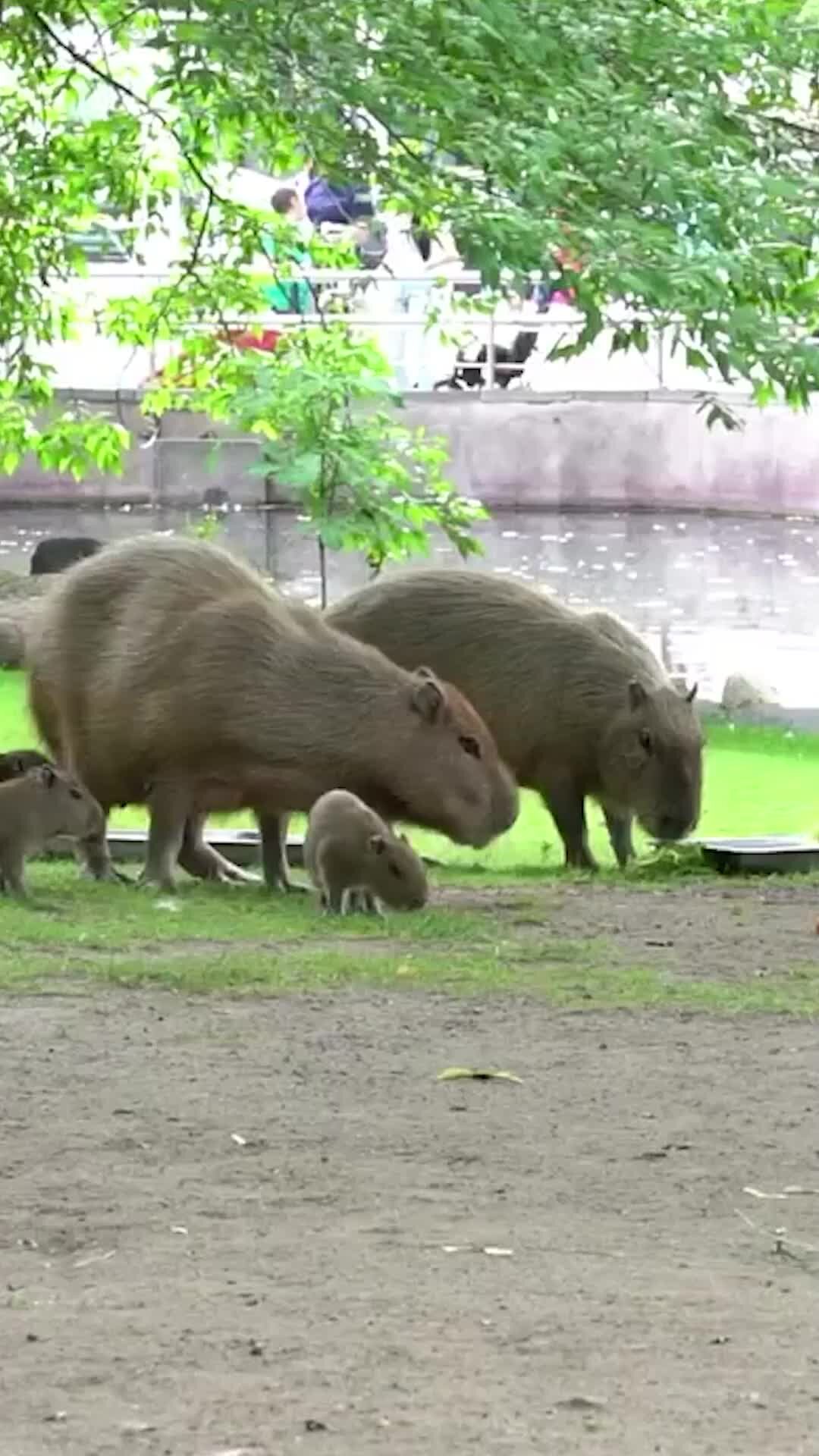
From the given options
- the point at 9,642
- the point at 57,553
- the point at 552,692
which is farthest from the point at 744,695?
the point at 552,692

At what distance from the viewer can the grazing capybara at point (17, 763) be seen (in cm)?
938

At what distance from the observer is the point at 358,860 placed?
346 inches

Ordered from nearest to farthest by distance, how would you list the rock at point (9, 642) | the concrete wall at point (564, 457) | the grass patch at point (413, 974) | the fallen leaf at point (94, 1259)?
the fallen leaf at point (94, 1259) → the grass patch at point (413, 974) → the rock at point (9, 642) → the concrete wall at point (564, 457)

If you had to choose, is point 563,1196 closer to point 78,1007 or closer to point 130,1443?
point 130,1443

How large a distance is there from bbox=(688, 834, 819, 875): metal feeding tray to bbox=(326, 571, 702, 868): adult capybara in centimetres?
26

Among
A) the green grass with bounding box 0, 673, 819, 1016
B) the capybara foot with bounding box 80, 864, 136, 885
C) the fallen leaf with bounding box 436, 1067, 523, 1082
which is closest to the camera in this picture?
the fallen leaf with bounding box 436, 1067, 523, 1082

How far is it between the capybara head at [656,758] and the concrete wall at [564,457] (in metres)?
18.3

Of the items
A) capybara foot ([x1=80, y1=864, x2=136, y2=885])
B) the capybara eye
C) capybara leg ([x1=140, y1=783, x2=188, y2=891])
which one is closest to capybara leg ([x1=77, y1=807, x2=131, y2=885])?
capybara foot ([x1=80, y1=864, x2=136, y2=885])

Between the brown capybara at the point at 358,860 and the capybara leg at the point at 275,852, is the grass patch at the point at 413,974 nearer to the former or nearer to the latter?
the brown capybara at the point at 358,860

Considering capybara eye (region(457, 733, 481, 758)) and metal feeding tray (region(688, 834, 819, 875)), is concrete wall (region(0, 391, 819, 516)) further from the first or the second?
capybara eye (region(457, 733, 481, 758))

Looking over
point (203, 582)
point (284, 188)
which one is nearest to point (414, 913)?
point (203, 582)

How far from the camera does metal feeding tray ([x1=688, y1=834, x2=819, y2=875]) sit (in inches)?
417

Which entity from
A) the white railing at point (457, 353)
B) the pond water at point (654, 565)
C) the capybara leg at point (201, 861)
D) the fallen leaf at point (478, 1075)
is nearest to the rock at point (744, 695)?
the pond water at point (654, 565)

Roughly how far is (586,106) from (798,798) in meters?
4.98
